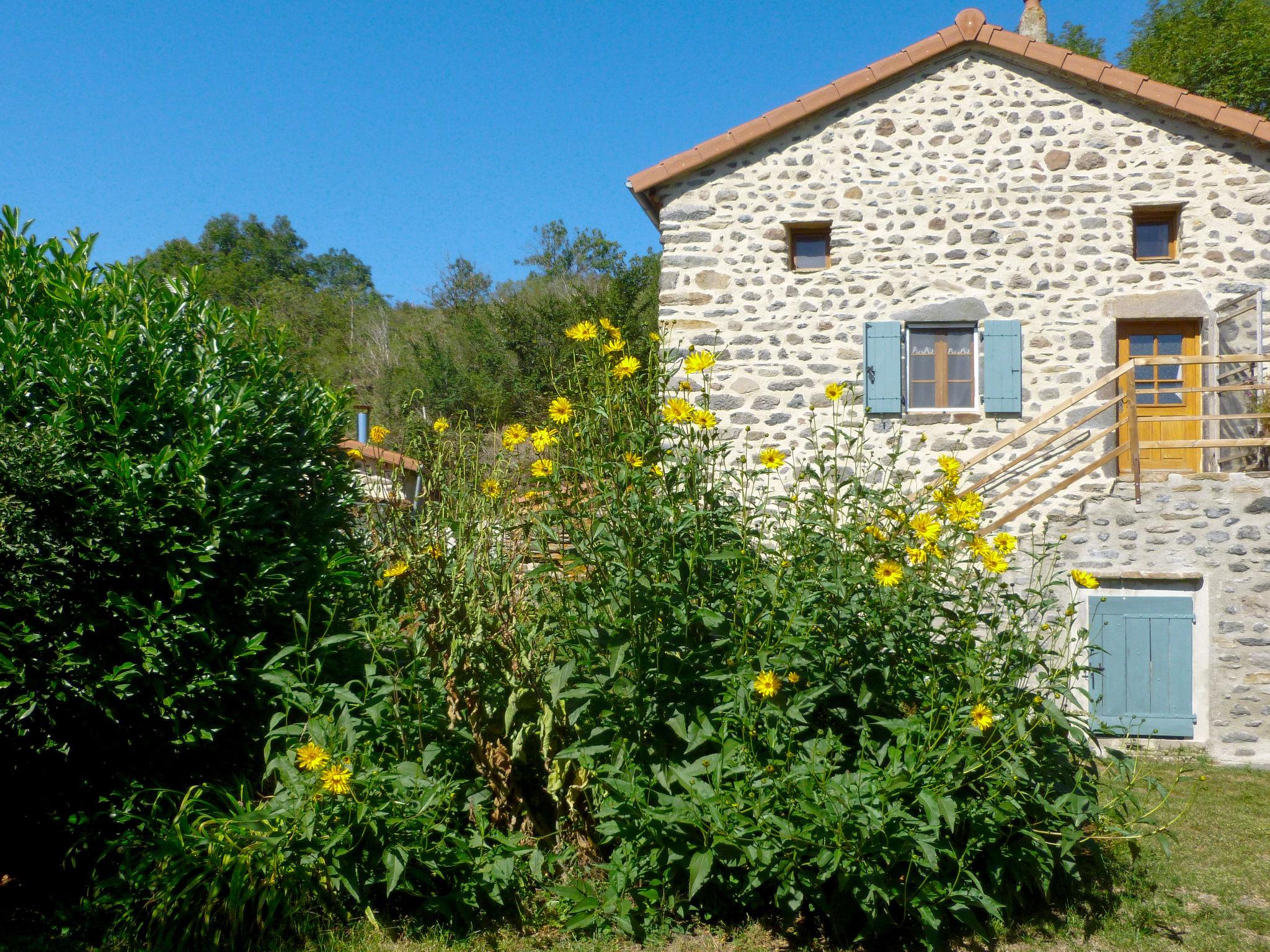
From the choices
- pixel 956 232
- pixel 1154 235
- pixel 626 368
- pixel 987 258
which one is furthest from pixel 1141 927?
pixel 1154 235

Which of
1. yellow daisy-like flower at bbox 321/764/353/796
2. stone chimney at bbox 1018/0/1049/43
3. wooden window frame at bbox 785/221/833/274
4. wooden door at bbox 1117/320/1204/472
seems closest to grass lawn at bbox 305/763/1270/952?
yellow daisy-like flower at bbox 321/764/353/796

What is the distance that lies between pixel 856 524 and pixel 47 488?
280 centimetres

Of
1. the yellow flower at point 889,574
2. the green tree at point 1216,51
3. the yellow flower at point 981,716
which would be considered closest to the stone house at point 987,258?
the yellow flower at point 889,574

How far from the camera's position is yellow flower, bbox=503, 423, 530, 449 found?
3.37 meters

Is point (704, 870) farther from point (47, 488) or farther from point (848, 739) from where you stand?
point (47, 488)

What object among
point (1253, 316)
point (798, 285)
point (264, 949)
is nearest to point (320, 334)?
point (798, 285)

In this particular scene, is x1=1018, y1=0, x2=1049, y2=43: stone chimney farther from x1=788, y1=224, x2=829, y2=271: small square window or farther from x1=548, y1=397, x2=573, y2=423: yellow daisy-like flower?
x1=548, y1=397, x2=573, y2=423: yellow daisy-like flower

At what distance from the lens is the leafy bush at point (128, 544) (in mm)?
2998

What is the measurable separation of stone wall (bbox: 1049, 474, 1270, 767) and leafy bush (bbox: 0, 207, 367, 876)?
5668mm

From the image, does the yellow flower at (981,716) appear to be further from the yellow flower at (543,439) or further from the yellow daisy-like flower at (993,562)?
the yellow flower at (543,439)

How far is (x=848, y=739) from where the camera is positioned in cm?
327

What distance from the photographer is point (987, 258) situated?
8.41 m

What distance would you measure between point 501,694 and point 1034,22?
9.90 m

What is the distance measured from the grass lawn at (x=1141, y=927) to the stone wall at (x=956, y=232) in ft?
15.1
